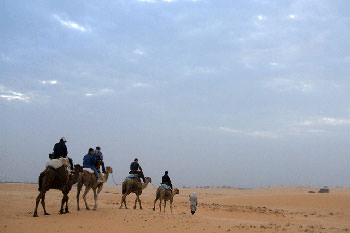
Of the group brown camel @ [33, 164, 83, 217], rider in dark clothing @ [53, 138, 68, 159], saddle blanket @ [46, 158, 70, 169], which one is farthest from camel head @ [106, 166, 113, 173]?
saddle blanket @ [46, 158, 70, 169]

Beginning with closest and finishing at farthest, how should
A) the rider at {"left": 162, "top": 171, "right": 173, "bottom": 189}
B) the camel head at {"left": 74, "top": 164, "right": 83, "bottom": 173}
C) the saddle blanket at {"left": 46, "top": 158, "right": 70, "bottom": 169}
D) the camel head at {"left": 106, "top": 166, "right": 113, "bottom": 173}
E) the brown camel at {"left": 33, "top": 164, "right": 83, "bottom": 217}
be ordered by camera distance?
1. the brown camel at {"left": 33, "top": 164, "right": 83, "bottom": 217}
2. the saddle blanket at {"left": 46, "top": 158, "right": 70, "bottom": 169}
3. the camel head at {"left": 74, "top": 164, "right": 83, "bottom": 173}
4. the camel head at {"left": 106, "top": 166, "right": 113, "bottom": 173}
5. the rider at {"left": 162, "top": 171, "right": 173, "bottom": 189}

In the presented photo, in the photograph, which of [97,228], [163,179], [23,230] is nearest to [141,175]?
[163,179]

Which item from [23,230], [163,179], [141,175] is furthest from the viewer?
[163,179]

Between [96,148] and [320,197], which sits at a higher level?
[96,148]

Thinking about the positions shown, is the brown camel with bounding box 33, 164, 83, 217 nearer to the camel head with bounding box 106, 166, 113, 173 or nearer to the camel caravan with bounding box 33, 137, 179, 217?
the camel caravan with bounding box 33, 137, 179, 217

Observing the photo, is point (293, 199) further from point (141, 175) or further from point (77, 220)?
point (77, 220)

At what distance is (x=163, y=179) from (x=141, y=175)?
216 centimetres

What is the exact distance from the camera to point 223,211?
1046 inches

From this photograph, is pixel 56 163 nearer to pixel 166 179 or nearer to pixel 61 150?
pixel 61 150

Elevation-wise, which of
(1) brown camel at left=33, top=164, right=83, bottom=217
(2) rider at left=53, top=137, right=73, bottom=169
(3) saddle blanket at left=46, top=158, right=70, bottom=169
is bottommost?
(1) brown camel at left=33, top=164, right=83, bottom=217

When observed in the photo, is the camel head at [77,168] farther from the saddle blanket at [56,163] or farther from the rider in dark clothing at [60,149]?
→ the saddle blanket at [56,163]

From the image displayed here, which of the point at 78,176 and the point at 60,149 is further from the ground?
the point at 60,149

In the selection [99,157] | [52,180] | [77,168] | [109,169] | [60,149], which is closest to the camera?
[52,180]

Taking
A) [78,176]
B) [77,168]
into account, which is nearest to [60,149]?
[77,168]
